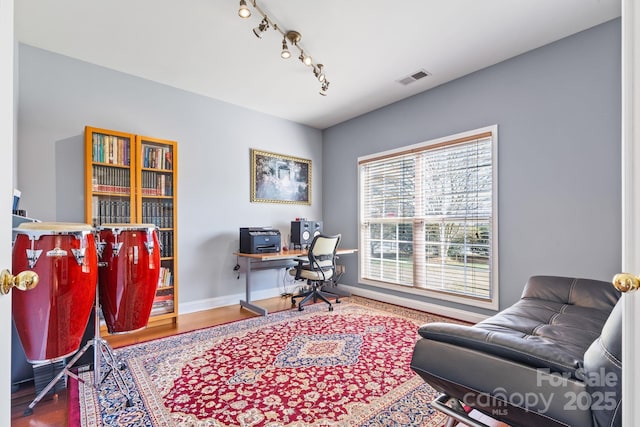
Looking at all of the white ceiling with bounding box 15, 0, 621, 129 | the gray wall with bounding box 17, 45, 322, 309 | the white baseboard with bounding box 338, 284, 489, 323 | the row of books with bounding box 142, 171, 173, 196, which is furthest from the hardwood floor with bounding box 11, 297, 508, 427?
the white ceiling with bounding box 15, 0, 621, 129

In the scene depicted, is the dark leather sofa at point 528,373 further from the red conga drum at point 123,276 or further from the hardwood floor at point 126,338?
the hardwood floor at point 126,338

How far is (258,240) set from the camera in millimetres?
3600

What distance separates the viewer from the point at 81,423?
153 cm

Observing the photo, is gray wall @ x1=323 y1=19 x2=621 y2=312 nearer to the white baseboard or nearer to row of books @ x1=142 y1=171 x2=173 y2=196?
the white baseboard

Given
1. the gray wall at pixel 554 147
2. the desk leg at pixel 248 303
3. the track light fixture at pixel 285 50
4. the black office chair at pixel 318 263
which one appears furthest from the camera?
the black office chair at pixel 318 263

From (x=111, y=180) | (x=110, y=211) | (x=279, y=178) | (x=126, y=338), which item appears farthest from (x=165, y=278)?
(x=279, y=178)

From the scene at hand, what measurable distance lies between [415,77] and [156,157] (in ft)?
9.47

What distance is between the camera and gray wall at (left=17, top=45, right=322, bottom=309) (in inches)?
104

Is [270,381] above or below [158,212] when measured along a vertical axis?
below

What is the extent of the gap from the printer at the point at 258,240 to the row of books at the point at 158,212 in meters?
0.84

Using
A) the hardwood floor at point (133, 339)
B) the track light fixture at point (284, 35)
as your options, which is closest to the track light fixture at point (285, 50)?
the track light fixture at point (284, 35)

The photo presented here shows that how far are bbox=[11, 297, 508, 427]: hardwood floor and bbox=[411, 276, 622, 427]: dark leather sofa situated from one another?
0.55 m

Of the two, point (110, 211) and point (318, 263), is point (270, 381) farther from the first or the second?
point (110, 211)

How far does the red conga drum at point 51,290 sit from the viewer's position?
1.43 m
